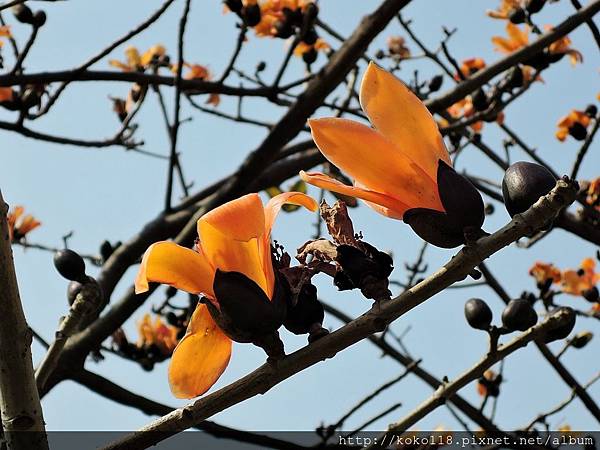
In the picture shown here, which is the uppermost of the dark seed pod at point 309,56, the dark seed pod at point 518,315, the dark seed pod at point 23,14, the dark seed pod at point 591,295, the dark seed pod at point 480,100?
the dark seed pod at point 309,56

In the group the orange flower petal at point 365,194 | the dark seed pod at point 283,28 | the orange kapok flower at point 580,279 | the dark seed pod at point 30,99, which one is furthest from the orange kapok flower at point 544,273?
the orange flower petal at point 365,194

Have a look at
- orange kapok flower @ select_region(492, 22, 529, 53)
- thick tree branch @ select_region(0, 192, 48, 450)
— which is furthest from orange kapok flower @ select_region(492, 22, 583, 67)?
thick tree branch @ select_region(0, 192, 48, 450)

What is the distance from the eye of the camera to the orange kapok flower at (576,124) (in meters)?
4.07

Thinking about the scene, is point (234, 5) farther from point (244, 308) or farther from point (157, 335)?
point (244, 308)

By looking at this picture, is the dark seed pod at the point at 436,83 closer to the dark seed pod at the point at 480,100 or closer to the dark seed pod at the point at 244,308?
the dark seed pod at the point at 480,100

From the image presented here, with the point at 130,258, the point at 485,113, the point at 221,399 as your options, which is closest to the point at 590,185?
the point at 485,113

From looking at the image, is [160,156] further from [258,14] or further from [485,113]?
[485,113]

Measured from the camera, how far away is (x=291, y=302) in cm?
107

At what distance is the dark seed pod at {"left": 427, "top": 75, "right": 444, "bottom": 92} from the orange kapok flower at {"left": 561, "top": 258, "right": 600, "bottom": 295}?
3.62ft

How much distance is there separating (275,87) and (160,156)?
972 mm

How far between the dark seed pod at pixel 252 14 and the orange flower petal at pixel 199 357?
2.68 m

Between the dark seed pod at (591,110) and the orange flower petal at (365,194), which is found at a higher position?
the dark seed pod at (591,110)

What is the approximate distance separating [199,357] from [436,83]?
304 centimetres

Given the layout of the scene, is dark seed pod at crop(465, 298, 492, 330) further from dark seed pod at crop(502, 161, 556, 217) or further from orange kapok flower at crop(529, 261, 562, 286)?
orange kapok flower at crop(529, 261, 562, 286)
